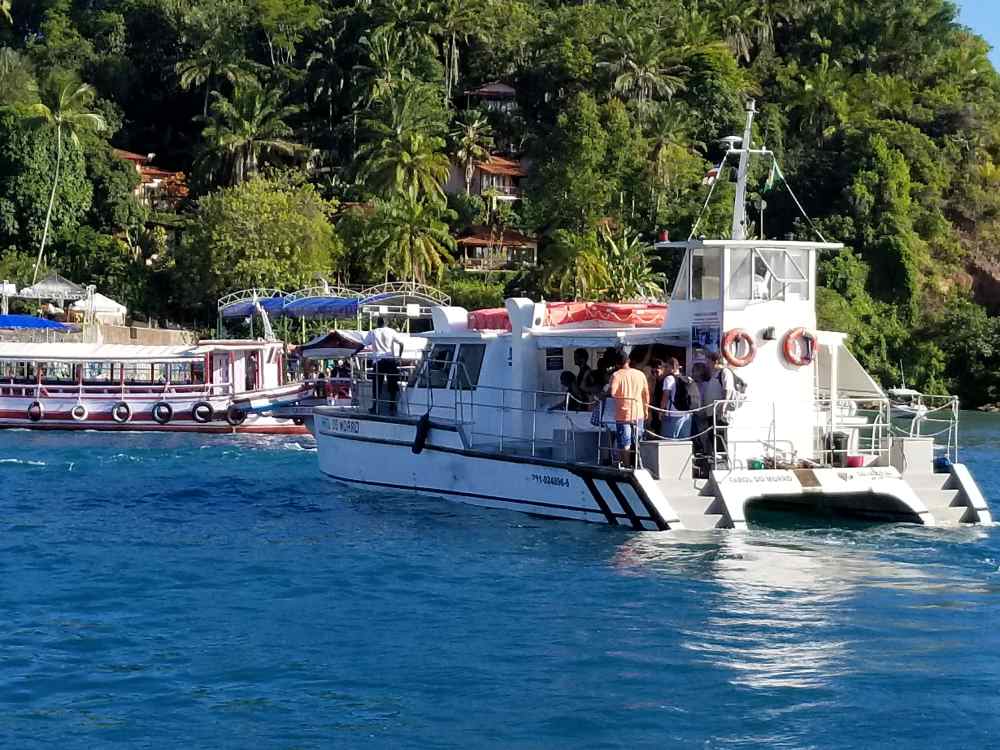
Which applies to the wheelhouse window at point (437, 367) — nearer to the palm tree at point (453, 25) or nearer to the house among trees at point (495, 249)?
the house among trees at point (495, 249)

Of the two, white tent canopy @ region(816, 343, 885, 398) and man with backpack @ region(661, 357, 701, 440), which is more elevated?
white tent canopy @ region(816, 343, 885, 398)

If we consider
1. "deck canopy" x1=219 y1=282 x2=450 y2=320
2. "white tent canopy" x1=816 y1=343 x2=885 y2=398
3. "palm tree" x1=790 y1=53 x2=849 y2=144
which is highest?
"palm tree" x1=790 y1=53 x2=849 y2=144

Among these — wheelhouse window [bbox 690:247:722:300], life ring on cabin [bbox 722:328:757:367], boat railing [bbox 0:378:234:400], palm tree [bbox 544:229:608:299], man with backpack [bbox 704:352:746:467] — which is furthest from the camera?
palm tree [bbox 544:229:608:299]

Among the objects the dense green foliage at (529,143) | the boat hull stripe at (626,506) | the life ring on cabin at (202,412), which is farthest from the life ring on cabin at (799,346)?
the dense green foliage at (529,143)

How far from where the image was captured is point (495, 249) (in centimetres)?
7594

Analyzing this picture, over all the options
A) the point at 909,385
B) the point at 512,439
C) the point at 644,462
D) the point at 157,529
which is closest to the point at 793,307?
the point at 644,462

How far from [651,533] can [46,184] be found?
56825mm

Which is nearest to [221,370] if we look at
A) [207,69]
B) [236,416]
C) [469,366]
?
[236,416]

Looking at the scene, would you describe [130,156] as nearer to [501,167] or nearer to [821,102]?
[501,167]

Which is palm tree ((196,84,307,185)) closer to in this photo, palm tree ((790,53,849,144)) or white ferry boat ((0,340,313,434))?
white ferry boat ((0,340,313,434))

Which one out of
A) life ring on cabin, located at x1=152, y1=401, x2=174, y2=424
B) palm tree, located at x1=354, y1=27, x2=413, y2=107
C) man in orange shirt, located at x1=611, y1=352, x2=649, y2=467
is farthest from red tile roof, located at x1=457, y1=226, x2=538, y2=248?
man in orange shirt, located at x1=611, y1=352, x2=649, y2=467

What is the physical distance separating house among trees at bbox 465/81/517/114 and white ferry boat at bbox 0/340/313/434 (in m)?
38.7

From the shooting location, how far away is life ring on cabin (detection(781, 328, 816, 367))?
886 inches

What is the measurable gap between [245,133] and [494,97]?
16.3 meters
